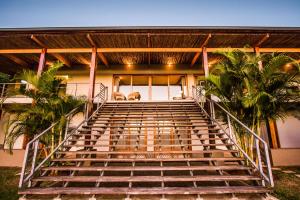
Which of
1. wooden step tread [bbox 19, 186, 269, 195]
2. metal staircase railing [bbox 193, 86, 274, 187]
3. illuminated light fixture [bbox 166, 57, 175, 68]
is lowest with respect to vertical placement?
wooden step tread [bbox 19, 186, 269, 195]

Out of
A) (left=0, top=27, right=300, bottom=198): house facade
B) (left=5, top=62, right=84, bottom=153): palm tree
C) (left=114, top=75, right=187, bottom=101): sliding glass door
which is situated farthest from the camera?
(left=114, top=75, right=187, bottom=101): sliding glass door

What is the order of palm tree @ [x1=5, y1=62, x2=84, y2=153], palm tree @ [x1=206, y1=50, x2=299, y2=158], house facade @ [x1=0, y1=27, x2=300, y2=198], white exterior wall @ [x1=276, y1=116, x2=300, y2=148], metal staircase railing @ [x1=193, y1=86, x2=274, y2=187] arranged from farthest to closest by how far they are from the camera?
white exterior wall @ [x1=276, y1=116, x2=300, y2=148] < house facade @ [x1=0, y1=27, x2=300, y2=198] < palm tree @ [x1=5, y1=62, x2=84, y2=153] < palm tree @ [x1=206, y1=50, x2=299, y2=158] < metal staircase railing @ [x1=193, y1=86, x2=274, y2=187]

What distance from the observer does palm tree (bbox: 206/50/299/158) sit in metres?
4.95

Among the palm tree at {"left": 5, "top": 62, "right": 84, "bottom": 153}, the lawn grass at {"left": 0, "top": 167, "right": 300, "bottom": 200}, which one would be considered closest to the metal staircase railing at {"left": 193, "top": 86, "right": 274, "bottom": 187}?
the lawn grass at {"left": 0, "top": 167, "right": 300, "bottom": 200}

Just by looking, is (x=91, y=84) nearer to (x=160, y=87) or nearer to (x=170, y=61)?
(x=160, y=87)

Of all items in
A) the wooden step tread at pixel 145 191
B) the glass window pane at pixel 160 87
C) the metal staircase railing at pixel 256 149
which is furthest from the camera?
→ the glass window pane at pixel 160 87

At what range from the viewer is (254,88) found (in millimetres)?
5164

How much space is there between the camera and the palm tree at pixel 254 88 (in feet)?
16.2

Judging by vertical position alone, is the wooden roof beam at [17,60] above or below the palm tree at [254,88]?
above

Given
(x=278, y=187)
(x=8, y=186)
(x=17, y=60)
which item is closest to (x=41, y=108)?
(x=8, y=186)

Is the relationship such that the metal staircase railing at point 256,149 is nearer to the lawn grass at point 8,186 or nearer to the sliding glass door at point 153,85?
the sliding glass door at point 153,85

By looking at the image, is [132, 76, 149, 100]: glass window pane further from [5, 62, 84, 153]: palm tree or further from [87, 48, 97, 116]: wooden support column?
[5, 62, 84, 153]: palm tree

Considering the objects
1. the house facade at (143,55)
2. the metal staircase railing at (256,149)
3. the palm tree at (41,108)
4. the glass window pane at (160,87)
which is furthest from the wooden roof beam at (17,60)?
the metal staircase railing at (256,149)

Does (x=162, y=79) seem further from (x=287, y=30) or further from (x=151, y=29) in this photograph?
(x=287, y=30)
